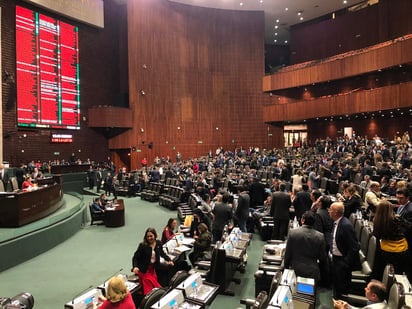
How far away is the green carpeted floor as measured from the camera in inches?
202

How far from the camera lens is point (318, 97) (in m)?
26.3

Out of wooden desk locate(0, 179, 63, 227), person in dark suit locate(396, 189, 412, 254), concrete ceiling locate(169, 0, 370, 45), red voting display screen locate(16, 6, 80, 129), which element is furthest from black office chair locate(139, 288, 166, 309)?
concrete ceiling locate(169, 0, 370, 45)

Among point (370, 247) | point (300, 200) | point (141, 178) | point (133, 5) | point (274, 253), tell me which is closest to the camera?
point (370, 247)

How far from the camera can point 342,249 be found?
3904 millimetres

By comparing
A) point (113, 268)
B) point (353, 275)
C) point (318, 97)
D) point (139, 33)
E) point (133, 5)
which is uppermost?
point (133, 5)

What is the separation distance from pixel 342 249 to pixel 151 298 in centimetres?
237

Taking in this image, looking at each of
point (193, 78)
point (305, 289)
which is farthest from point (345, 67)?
point (305, 289)

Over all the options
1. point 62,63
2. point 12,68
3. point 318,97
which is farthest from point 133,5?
point 318,97

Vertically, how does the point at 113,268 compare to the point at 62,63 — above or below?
below

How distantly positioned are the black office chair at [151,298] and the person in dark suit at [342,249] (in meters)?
2.18

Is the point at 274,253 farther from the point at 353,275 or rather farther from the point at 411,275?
the point at 411,275

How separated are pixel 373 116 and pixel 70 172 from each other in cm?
2149

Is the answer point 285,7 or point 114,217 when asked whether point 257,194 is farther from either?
point 285,7

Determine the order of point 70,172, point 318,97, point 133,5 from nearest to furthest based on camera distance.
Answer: point 70,172 < point 133,5 < point 318,97
